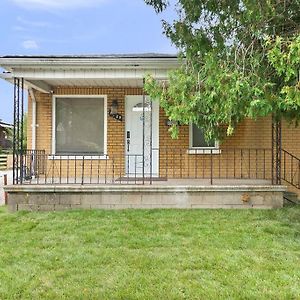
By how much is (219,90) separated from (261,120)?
651cm

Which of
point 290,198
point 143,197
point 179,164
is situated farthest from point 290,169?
point 143,197

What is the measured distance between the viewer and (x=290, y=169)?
10.6 m

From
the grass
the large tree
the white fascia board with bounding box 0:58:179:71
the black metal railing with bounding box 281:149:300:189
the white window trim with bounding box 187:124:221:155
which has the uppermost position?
the white fascia board with bounding box 0:58:179:71

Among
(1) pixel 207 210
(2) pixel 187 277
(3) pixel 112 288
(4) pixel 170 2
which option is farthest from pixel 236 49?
(1) pixel 207 210

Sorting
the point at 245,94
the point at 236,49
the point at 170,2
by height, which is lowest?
the point at 245,94

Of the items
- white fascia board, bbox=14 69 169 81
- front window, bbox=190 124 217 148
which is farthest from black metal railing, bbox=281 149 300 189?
white fascia board, bbox=14 69 169 81

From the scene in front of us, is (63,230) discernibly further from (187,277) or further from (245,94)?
(245,94)

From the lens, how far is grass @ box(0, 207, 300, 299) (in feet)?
14.5

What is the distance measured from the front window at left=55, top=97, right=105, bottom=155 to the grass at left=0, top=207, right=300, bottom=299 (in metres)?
3.13

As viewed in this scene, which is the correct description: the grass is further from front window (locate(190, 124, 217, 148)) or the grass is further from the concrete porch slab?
front window (locate(190, 124, 217, 148))

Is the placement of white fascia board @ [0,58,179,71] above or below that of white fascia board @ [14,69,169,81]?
above

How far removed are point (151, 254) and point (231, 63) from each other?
9.29ft

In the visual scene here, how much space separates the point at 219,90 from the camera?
4.70 m

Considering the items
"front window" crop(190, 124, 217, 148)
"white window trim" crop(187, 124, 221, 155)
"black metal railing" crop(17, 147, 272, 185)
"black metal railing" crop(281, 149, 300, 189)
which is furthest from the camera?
"front window" crop(190, 124, 217, 148)
